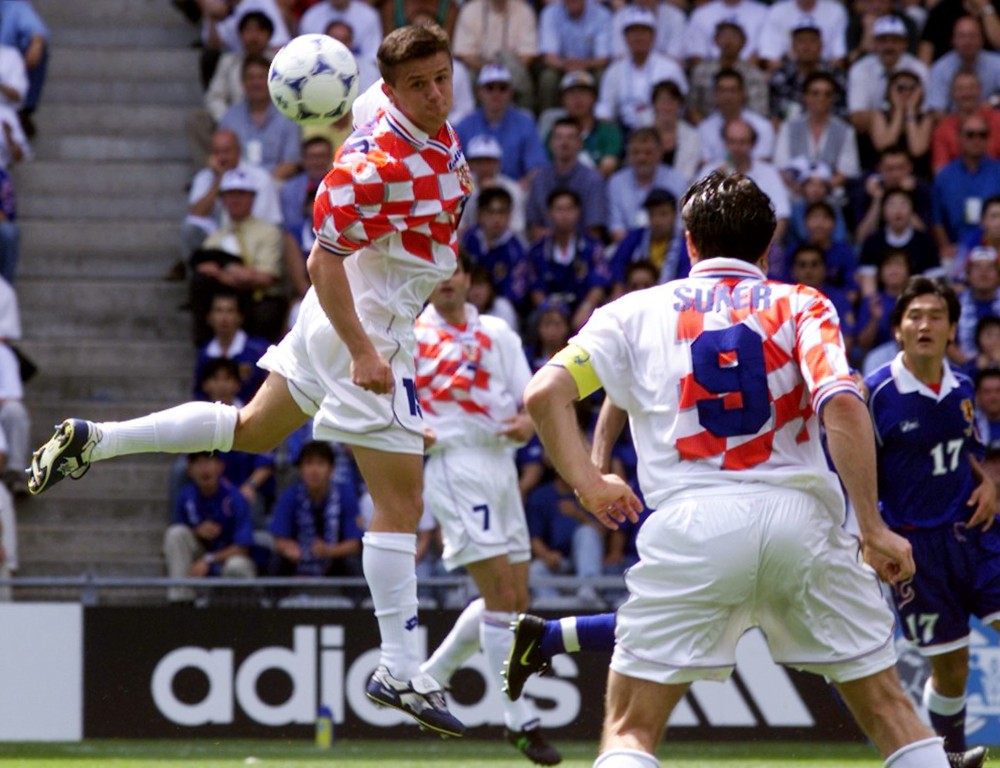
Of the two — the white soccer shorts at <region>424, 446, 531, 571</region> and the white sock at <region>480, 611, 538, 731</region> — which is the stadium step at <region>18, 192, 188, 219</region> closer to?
the white soccer shorts at <region>424, 446, 531, 571</region>

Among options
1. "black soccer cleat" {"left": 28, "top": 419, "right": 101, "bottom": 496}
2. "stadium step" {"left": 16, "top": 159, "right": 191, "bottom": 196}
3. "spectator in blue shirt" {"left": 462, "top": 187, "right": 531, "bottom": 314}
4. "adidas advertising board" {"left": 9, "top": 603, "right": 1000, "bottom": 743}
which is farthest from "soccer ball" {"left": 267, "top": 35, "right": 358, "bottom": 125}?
"stadium step" {"left": 16, "top": 159, "right": 191, "bottom": 196}

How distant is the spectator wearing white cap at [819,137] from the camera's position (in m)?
14.3

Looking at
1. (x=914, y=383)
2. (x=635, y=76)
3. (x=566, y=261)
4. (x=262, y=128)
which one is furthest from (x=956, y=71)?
(x=914, y=383)

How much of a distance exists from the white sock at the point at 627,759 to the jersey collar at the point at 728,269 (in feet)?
4.90

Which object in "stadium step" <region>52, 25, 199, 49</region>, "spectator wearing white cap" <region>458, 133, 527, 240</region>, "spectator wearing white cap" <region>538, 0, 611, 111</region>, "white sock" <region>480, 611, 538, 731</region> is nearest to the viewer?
"white sock" <region>480, 611, 538, 731</region>

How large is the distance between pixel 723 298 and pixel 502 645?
4294 mm

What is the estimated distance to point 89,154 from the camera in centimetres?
1551

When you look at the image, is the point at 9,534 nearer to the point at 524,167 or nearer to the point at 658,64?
the point at 524,167

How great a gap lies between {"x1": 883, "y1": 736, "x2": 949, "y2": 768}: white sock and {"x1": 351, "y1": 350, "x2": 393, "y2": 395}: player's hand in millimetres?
2330

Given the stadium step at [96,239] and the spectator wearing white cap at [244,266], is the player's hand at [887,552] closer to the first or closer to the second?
the spectator wearing white cap at [244,266]

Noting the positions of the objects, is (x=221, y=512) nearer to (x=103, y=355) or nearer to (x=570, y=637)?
(x=103, y=355)

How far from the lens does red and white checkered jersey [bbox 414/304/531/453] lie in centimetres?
965

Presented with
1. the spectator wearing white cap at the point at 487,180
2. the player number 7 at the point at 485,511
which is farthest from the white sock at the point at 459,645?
the spectator wearing white cap at the point at 487,180

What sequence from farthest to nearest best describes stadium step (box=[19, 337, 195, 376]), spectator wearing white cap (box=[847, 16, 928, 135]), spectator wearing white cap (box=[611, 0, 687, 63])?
spectator wearing white cap (box=[611, 0, 687, 63]) → spectator wearing white cap (box=[847, 16, 928, 135]) → stadium step (box=[19, 337, 195, 376])
